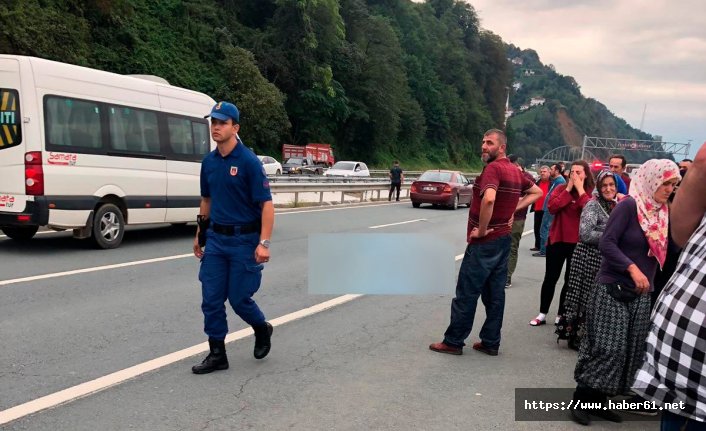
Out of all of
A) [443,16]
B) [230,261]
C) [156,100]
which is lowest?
[230,261]

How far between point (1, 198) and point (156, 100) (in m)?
3.15

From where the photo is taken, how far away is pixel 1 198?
8484 mm

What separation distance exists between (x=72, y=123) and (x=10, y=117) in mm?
838

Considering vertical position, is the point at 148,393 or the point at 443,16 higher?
the point at 443,16

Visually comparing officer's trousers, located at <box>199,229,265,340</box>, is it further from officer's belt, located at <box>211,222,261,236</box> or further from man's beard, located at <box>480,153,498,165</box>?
man's beard, located at <box>480,153,498,165</box>

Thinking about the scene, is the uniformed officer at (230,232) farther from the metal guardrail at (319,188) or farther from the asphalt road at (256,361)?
the metal guardrail at (319,188)

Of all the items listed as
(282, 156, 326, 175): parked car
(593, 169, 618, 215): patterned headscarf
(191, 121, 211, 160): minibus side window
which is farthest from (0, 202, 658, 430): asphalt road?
(282, 156, 326, 175): parked car

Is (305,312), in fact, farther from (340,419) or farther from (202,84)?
(202,84)

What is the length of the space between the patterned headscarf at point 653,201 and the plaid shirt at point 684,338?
1.92 m

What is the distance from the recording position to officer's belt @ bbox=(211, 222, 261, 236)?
444cm

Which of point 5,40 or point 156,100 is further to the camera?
point 5,40

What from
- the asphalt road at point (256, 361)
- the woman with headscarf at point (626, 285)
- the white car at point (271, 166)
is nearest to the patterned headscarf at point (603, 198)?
the woman with headscarf at point (626, 285)

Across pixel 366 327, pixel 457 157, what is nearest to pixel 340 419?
pixel 366 327

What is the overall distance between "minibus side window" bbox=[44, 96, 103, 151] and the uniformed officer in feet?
17.6
